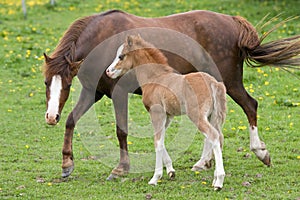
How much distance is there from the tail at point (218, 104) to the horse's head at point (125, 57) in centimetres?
104

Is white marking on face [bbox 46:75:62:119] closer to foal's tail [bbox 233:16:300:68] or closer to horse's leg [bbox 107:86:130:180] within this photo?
horse's leg [bbox 107:86:130:180]

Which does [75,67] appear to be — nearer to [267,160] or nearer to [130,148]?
[130,148]

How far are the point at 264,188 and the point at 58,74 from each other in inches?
103

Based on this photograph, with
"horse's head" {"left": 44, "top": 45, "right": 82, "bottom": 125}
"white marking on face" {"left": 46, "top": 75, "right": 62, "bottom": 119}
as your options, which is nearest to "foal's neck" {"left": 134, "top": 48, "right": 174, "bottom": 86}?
"horse's head" {"left": 44, "top": 45, "right": 82, "bottom": 125}

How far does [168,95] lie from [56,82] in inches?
50.2

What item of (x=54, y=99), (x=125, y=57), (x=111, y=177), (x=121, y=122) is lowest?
(x=111, y=177)

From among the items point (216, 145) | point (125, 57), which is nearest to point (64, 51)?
point (125, 57)

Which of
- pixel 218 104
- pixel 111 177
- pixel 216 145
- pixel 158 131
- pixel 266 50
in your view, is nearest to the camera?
pixel 216 145

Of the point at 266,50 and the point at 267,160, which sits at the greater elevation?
the point at 266,50

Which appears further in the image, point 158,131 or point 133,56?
point 133,56

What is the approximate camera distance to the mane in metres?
6.79

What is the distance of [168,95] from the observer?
6.72m

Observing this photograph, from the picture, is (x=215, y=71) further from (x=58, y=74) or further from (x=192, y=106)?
(x=58, y=74)

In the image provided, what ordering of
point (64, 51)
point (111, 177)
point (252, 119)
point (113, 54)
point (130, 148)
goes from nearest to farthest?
point (64, 51) → point (111, 177) → point (113, 54) → point (252, 119) → point (130, 148)
